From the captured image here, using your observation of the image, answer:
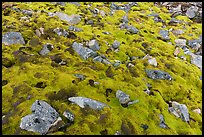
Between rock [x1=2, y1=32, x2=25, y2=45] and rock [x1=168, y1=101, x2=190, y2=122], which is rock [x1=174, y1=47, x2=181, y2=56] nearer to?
rock [x1=168, y1=101, x2=190, y2=122]

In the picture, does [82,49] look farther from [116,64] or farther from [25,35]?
[25,35]

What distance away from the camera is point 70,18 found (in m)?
20.5

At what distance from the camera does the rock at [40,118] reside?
390 inches

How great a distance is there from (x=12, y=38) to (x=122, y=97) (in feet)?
25.3

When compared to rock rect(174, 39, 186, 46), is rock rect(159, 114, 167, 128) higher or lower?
higher

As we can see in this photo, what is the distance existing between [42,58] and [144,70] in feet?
18.1

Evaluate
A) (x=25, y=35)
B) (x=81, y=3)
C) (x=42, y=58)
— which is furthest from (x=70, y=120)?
(x=81, y=3)

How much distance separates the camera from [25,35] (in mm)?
16625

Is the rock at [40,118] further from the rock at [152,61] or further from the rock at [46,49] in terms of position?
the rock at [152,61]

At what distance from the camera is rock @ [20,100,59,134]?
32.5 ft

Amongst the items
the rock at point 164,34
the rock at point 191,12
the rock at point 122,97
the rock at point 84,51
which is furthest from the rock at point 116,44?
the rock at point 191,12

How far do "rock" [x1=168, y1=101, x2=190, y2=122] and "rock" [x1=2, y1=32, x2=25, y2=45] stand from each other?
9092mm

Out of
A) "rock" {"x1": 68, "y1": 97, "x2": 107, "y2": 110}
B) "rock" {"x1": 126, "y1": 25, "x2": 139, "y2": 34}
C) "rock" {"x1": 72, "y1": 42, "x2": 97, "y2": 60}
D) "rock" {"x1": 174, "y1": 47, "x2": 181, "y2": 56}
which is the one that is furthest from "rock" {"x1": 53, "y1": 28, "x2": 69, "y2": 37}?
"rock" {"x1": 174, "y1": 47, "x2": 181, "y2": 56}

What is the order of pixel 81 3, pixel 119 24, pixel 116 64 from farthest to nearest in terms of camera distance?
1. pixel 81 3
2. pixel 119 24
3. pixel 116 64
